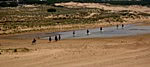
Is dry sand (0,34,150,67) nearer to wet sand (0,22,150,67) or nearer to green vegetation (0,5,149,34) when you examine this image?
wet sand (0,22,150,67)

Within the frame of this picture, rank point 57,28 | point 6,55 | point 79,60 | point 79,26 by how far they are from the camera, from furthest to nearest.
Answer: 1. point 79,26
2. point 57,28
3. point 6,55
4. point 79,60

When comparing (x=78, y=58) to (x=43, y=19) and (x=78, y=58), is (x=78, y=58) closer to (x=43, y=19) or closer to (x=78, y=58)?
(x=78, y=58)

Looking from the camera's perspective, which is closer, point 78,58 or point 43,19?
point 78,58

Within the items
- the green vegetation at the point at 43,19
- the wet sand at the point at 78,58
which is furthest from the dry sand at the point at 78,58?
the green vegetation at the point at 43,19

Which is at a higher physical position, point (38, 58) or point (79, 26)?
point (38, 58)

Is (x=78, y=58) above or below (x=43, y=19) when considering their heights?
above

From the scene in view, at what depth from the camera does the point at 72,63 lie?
27.4 m

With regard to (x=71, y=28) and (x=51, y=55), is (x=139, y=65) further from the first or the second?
(x=71, y=28)


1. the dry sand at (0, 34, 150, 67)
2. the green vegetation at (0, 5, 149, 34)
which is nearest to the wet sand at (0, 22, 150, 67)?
the dry sand at (0, 34, 150, 67)

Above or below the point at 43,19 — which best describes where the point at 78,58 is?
above

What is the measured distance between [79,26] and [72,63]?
45227mm

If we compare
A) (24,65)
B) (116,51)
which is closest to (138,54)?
(116,51)

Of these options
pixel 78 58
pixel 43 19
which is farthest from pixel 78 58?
pixel 43 19

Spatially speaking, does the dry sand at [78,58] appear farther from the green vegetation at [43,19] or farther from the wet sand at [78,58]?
the green vegetation at [43,19]
